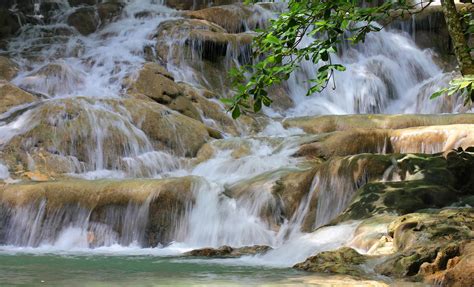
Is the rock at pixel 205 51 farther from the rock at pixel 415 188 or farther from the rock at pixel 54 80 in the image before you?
the rock at pixel 415 188

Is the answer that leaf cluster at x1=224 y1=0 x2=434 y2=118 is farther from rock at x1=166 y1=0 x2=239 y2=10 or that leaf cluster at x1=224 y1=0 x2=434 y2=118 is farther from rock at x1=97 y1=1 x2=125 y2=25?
rock at x1=166 y1=0 x2=239 y2=10

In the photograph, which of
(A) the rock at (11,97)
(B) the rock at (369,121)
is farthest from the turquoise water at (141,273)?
(B) the rock at (369,121)

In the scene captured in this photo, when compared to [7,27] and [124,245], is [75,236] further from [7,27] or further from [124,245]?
[7,27]

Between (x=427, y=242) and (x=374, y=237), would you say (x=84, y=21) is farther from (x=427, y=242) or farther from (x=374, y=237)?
(x=427, y=242)

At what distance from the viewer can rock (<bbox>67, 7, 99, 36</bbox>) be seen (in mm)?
22078

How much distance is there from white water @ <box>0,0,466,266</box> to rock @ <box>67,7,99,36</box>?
426 millimetres

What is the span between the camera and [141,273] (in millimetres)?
5508

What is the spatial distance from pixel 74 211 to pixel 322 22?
6.01 metres

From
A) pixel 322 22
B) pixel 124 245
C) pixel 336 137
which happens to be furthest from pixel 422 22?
pixel 322 22

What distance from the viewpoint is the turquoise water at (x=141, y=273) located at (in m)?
4.79

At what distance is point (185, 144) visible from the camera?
13.3 meters

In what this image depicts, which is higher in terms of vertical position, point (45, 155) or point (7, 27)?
point (7, 27)

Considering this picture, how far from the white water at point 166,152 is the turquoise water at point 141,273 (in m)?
0.83

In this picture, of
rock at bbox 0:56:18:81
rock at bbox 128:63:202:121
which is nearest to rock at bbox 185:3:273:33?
rock at bbox 128:63:202:121
